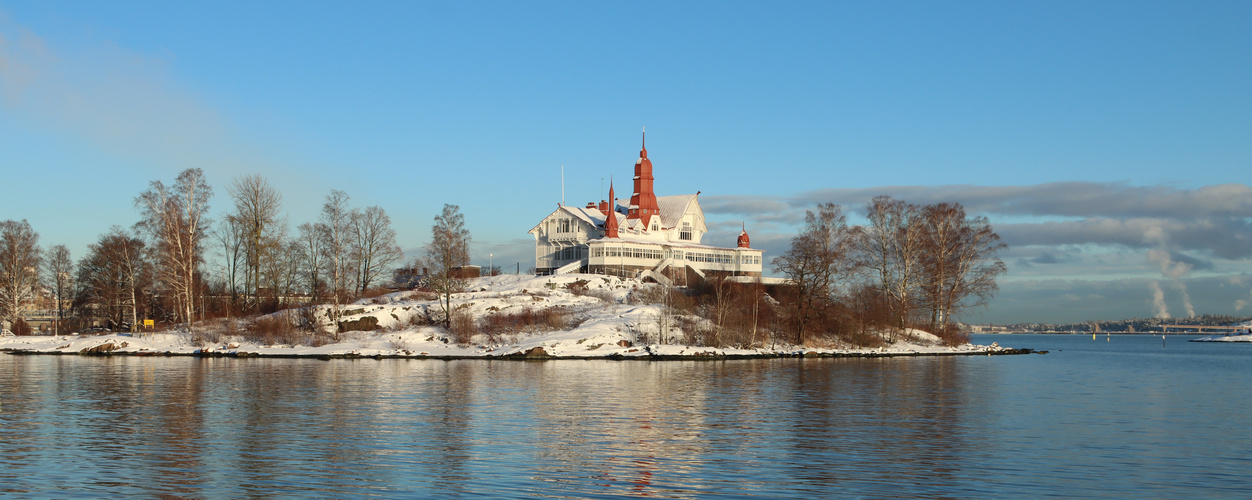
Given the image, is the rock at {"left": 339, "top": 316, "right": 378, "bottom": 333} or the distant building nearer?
the rock at {"left": 339, "top": 316, "right": 378, "bottom": 333}

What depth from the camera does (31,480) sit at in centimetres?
1697

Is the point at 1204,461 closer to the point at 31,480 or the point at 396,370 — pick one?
the point at 31,480

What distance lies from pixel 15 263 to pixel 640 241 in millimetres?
51416

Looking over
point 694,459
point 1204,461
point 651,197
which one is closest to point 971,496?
point 694,459

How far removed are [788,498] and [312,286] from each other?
61.2 metres

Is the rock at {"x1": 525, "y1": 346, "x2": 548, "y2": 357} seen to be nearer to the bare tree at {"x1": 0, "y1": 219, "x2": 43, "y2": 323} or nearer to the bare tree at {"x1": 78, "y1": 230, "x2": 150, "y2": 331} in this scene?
the bare tree at {"x1": 78, "y1": 230, "x2": 150, "y2": 331}

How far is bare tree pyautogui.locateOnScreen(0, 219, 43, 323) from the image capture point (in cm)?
7631

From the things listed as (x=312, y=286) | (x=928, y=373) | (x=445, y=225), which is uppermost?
(x=445, y=225)

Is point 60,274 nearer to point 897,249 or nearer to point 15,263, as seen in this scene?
point 15,263

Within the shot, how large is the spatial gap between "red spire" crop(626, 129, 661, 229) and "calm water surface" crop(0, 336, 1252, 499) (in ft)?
174

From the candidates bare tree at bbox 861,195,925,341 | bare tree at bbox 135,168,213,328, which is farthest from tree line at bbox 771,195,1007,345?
bare tree at bbox 135,168,213,328

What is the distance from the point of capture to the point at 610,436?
76.9ft

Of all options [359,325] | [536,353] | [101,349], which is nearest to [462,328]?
[359,325]

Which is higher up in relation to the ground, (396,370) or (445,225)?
(445,225)
